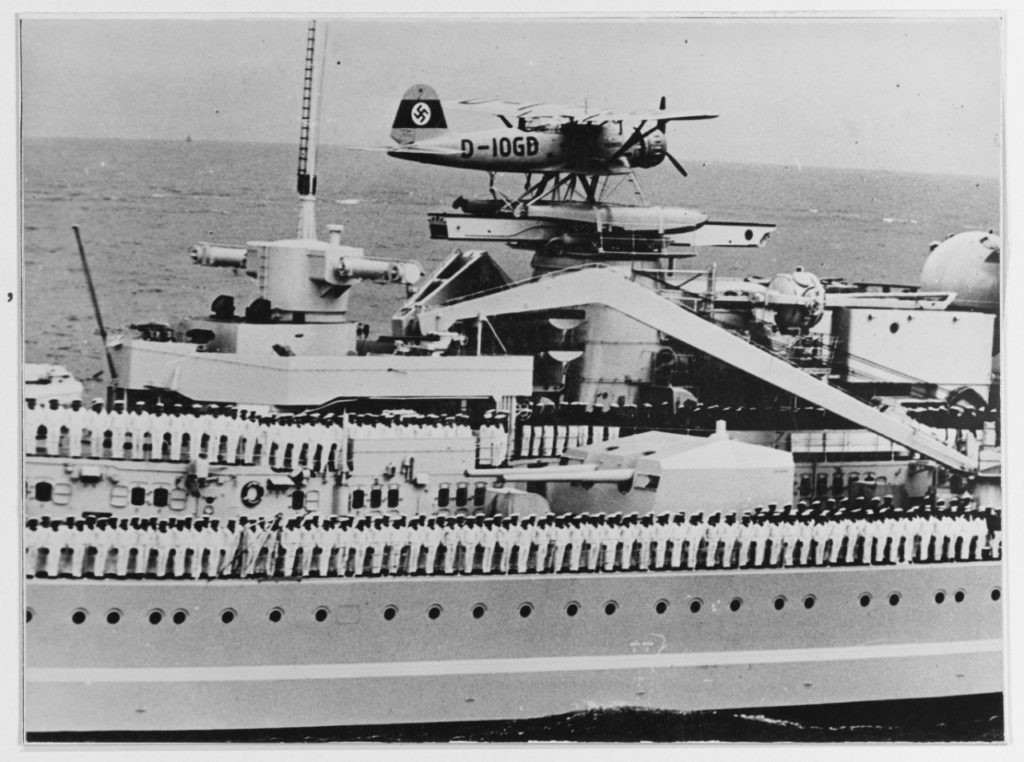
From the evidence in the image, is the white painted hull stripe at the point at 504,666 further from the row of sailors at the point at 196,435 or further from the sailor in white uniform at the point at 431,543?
the row of sailors at the point at 196,435

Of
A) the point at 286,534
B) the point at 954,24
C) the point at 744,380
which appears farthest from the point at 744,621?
the point at 954,24

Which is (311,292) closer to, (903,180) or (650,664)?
(650,664)

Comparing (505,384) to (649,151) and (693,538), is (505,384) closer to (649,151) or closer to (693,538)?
(693,538)

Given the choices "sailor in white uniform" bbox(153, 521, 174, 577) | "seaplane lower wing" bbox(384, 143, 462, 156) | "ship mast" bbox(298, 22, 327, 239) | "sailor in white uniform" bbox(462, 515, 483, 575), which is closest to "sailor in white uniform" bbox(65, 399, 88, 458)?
"sailor in white uniform" bbox(153, 521, 174, 577)

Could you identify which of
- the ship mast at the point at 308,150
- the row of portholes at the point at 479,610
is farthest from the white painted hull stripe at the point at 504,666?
the ship mast at the point at 308,150

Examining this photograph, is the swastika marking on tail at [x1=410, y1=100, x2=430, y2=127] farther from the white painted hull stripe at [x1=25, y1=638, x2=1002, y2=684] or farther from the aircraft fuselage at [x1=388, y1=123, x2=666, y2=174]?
the white painted hull stripe at [x1=25, y1=638, x2=1002, y2=684]
